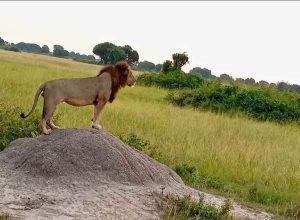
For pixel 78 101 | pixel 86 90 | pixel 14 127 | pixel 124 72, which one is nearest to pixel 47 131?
pixel 78 101

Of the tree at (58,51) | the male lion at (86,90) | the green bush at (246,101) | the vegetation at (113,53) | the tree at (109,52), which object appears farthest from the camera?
the tree at (58,51)

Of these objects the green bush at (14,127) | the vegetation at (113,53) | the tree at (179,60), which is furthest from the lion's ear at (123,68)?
the vegetation at (113,53)

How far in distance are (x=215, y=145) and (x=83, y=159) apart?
5628 millimetres

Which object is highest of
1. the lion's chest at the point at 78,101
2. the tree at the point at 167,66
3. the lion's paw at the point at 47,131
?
the tree at the point at 167,66

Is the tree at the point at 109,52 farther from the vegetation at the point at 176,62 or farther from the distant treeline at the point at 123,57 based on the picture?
the vegetation at the point at 176,62

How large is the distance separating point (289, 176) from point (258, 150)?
2.19 m

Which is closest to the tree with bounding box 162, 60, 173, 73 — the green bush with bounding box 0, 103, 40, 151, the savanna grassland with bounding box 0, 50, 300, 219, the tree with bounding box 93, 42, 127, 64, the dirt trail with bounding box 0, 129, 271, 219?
the savanna grassland with bounding box 0, 50, 300, 219

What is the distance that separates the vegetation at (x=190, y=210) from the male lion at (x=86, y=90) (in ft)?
5.80

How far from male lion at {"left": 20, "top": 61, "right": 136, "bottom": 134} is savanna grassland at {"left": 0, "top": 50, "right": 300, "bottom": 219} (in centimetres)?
242

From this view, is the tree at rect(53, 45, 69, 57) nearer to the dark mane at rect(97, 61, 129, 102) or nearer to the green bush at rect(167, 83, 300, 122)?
the green bush at rect(167, 83, 300, 122)

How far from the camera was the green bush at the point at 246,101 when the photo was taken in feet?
67.5

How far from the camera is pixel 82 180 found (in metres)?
7.08

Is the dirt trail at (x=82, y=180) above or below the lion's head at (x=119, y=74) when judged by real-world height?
below

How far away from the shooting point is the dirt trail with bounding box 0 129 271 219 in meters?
6.24
